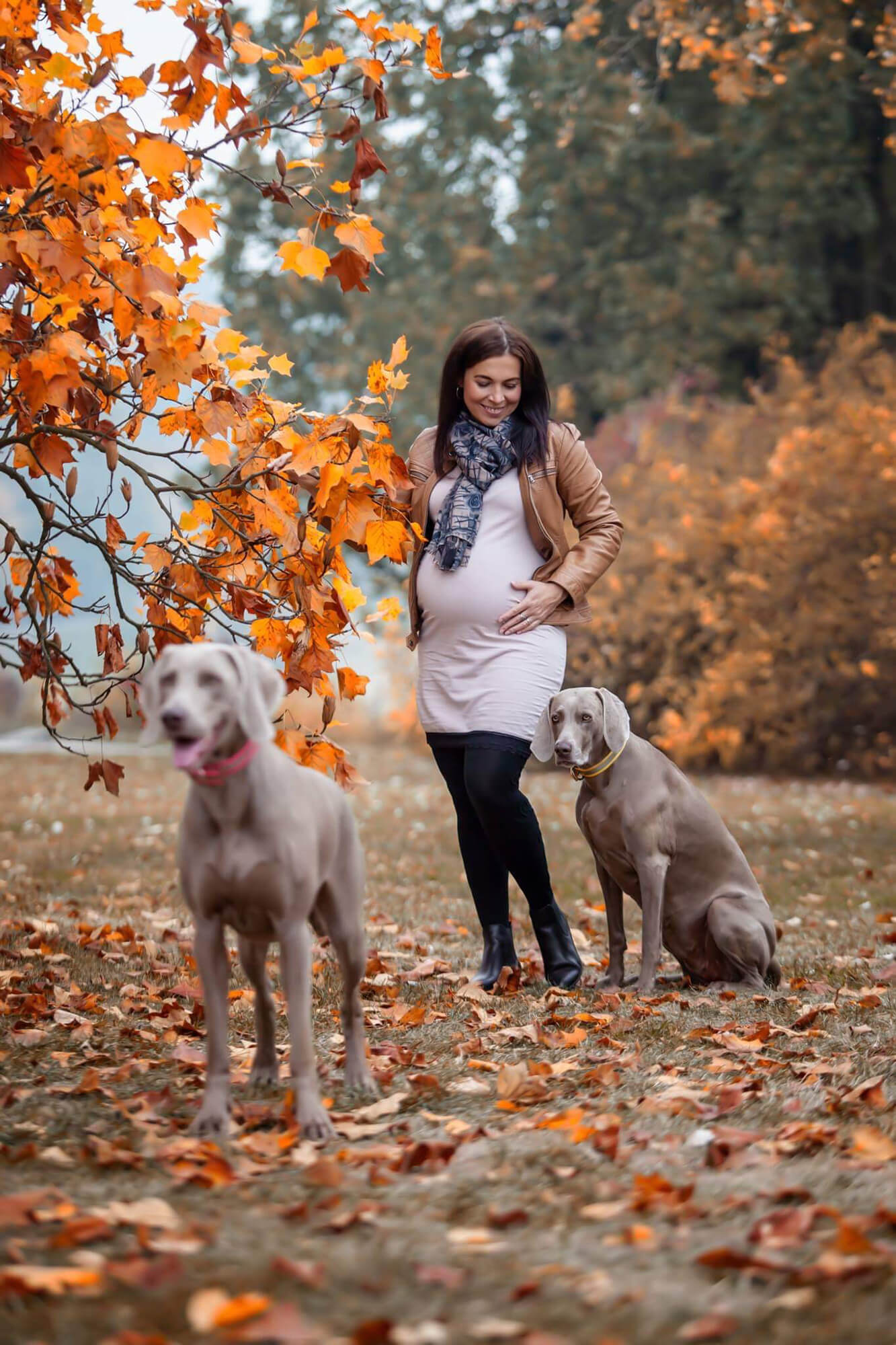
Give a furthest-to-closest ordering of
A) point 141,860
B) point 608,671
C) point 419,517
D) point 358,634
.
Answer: point 608,671 < point 141,860 < point 419,517 < point 358,634

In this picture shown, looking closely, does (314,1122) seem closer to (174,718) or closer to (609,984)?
(174,718)

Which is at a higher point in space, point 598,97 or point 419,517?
point 598,97

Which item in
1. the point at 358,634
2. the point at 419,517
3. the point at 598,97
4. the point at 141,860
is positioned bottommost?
the point at 141,860

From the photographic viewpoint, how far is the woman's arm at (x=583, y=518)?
4.91 m

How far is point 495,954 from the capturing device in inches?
200

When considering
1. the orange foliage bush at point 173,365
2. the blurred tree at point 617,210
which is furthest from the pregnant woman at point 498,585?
the blurred tree at point 617,210

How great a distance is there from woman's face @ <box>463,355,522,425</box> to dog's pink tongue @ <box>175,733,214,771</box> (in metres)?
2.41

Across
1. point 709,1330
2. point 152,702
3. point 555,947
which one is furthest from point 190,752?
point 555,947

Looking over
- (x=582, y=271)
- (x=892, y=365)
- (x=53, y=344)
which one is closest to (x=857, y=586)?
(x=892, y=365)

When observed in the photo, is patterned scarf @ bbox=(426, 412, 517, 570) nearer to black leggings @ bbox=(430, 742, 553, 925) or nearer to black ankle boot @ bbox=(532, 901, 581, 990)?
black leggings @ bbox=(430, 742, 553, 925)

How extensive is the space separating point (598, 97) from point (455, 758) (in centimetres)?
1466

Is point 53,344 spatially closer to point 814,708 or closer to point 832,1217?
point 832,1217

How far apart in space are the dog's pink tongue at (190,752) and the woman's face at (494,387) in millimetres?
2408

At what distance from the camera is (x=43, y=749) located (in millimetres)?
19500
